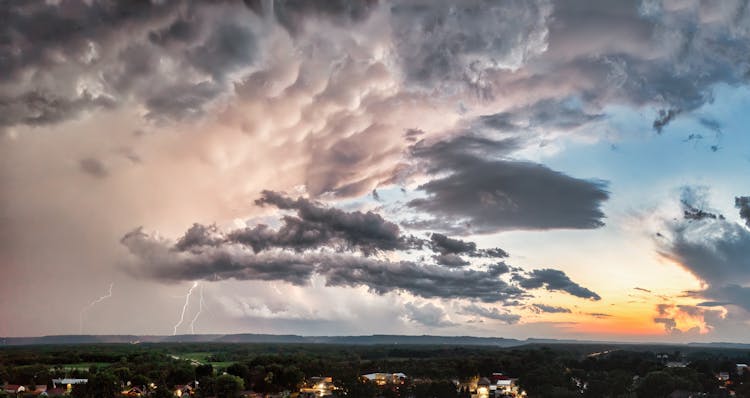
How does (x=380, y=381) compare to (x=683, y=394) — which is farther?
(x=380, y=381)

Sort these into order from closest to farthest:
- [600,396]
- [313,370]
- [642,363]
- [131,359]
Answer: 1. [600,396]
2. [313,370]
3. [642,363]
4. [131,359]

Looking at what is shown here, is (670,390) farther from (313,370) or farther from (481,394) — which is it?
(313,370)

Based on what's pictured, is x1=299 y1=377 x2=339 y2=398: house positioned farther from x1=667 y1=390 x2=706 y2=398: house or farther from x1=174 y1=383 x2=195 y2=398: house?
x1=667 y1=390 x2=706 y2=398: house

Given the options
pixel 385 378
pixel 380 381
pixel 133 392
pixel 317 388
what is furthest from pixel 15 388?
pixel 385 378

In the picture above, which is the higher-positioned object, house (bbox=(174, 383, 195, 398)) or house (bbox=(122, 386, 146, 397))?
house (bbox=(122, 386, 146, 397))

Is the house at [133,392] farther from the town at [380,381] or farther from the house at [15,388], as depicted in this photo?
the house at [15,388]

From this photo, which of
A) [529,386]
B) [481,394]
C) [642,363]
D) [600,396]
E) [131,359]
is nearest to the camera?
[600,396]

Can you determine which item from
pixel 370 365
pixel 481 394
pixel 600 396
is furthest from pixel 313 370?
pixel 600 396

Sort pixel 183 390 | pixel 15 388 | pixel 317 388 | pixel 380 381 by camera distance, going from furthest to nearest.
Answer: pixel 380 381, pixel 317 388, pixel 183 390, pixel 15 388

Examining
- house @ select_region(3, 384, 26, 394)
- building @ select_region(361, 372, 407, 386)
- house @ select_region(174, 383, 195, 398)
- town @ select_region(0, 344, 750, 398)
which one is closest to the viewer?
town @ select_region(0, 344, 750, 398)

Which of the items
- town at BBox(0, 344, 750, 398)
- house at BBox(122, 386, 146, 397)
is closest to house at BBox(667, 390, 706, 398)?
town at BBox(0, 344, 750, 398)

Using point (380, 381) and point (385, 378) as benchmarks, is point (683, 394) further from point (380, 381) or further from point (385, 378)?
point (380, 381)
